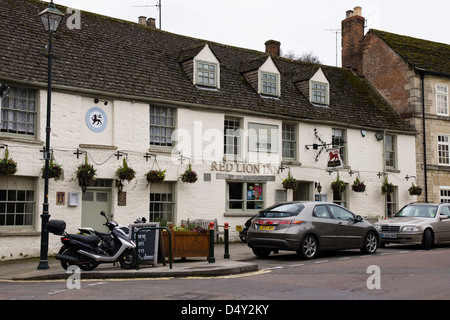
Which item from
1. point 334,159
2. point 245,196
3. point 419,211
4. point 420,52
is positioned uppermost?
point 420,52

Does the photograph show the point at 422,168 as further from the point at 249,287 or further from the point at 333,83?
the point at 249,287

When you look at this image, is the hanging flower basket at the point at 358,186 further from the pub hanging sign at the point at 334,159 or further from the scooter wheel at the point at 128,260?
the scooter wheel at the point at 128,260

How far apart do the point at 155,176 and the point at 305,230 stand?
6740 mm

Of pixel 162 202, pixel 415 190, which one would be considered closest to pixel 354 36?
pixel 415 190

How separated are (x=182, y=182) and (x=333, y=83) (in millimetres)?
11957

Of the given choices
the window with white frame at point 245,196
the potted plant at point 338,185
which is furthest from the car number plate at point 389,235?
the potted plant at point 338,185

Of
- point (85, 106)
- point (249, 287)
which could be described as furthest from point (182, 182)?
point (249, 287)

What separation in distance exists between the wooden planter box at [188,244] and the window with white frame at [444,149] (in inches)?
719

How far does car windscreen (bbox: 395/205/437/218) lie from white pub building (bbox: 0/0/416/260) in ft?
14.1

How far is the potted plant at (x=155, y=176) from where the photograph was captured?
63.1 feet

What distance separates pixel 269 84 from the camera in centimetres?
2447

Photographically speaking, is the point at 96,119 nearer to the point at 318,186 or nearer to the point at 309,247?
the point at 309,247

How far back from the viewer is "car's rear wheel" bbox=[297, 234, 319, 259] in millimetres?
14484

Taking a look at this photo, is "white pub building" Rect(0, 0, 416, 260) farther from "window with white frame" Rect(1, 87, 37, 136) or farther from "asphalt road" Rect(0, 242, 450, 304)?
"asphalt road" Rect(0, 242, 450, 304)
